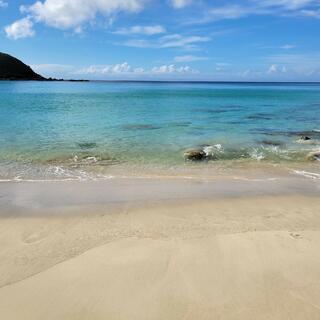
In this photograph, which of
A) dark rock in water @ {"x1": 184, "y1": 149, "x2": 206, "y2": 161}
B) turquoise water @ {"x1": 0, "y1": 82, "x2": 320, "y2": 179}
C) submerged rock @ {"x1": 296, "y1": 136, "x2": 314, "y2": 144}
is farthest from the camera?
submerged rock @ {"x1": 296, "y1": 136, "x2": 314, "y2": 144}

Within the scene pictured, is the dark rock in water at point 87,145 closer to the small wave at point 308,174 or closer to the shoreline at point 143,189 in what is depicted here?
the shoreline at point 143,189

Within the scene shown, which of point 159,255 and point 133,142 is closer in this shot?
point 159,255

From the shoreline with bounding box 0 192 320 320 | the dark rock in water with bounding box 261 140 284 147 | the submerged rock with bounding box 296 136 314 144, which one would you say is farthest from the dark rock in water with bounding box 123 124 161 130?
the shoreline with bounding box 0 192 320 320

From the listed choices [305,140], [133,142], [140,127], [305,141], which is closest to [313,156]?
[305,141]

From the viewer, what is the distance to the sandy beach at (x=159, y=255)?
6215 millimetres

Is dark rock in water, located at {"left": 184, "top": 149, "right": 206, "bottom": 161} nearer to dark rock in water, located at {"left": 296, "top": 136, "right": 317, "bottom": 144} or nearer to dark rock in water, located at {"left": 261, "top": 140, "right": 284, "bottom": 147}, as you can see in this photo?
dark rock in water, located at {"left": 261, "top": 140, "right": 284, "bottom": 147}

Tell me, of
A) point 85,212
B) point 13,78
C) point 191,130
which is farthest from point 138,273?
A: point 13,78

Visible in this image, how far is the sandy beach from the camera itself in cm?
621

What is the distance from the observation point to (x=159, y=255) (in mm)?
7734

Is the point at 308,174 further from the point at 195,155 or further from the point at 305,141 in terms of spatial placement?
the point at 305,141

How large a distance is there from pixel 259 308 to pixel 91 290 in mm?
2797

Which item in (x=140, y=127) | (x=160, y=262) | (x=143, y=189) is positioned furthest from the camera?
(x=140, y=127)

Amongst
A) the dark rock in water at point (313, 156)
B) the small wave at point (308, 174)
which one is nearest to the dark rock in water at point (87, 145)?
the small wave at point (308, 174)

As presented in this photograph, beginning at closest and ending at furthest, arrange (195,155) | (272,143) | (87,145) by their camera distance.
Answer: (195,155)
(87,145)
(272,143)
